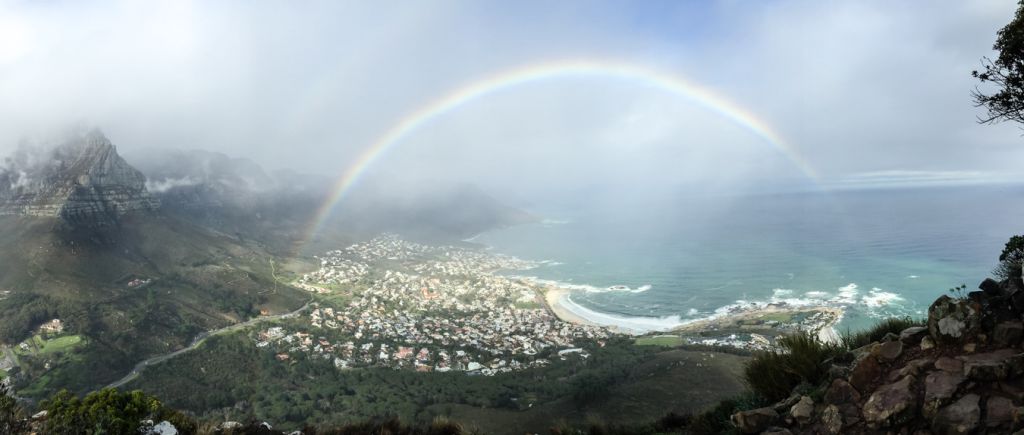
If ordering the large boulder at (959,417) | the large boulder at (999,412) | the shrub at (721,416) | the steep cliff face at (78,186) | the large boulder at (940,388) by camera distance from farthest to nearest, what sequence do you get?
the steep cliff face at (78,186), the shrub at (721,416), the large boulder at (940,388), the large boulder at (959,417), the large boulder at (999,412)

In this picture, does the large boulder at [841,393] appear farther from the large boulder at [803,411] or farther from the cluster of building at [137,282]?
the cluster of building at [137,282]

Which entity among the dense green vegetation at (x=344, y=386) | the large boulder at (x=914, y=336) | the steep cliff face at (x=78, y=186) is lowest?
the dense green vegetation at (x=344, y=386)

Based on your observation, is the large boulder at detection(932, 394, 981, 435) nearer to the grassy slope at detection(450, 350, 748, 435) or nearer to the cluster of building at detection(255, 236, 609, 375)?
the grassy slope at detection(450, 350, 748, 435)

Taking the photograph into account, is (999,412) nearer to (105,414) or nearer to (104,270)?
(105,414)

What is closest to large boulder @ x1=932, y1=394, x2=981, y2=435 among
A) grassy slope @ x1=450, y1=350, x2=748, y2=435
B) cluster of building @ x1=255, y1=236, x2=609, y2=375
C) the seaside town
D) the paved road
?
grassy slope @ x1=450, y1=350, x2=748, y2=435

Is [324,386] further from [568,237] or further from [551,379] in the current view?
[568,237]

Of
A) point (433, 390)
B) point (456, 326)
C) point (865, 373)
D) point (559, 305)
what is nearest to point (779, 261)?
point (559, 305)

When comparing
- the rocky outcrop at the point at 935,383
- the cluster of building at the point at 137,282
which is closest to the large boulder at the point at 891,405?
the rocky outcrop at the point at 935,383
